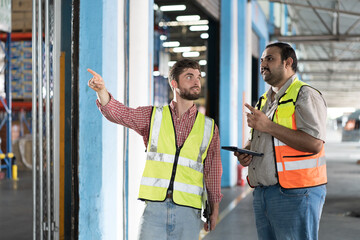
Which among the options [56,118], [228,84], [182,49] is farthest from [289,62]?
[182,49]

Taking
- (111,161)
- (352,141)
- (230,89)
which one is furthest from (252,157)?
(352,141)

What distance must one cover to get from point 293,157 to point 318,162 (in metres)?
0.18

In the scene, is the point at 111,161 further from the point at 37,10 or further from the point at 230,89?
the point at 230,89

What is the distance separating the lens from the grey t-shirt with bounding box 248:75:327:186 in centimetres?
268

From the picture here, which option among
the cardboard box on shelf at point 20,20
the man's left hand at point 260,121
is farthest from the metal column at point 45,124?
the cardboard box on shelf at point 20,20

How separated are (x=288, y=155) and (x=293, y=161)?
5cm

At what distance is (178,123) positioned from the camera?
2.94 metres

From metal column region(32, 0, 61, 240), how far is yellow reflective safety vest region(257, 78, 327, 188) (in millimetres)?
2377

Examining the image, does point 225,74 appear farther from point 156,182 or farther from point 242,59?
point 156,182

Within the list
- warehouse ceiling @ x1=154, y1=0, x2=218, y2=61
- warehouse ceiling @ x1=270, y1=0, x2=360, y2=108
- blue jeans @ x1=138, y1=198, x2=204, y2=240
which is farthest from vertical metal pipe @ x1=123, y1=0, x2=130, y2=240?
warehouse ceiling @ x1=154, y1=0, x2=218, y2=61

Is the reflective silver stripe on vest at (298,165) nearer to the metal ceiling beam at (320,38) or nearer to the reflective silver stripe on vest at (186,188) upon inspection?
the reflective silver stripe on vest at (186,188)

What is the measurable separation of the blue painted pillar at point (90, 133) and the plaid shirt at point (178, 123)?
4.55 feet

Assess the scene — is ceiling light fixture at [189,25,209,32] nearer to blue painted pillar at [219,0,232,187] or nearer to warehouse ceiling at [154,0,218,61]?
warehouse ceiling at [154,0,218,61]

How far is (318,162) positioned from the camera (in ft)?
9.25
